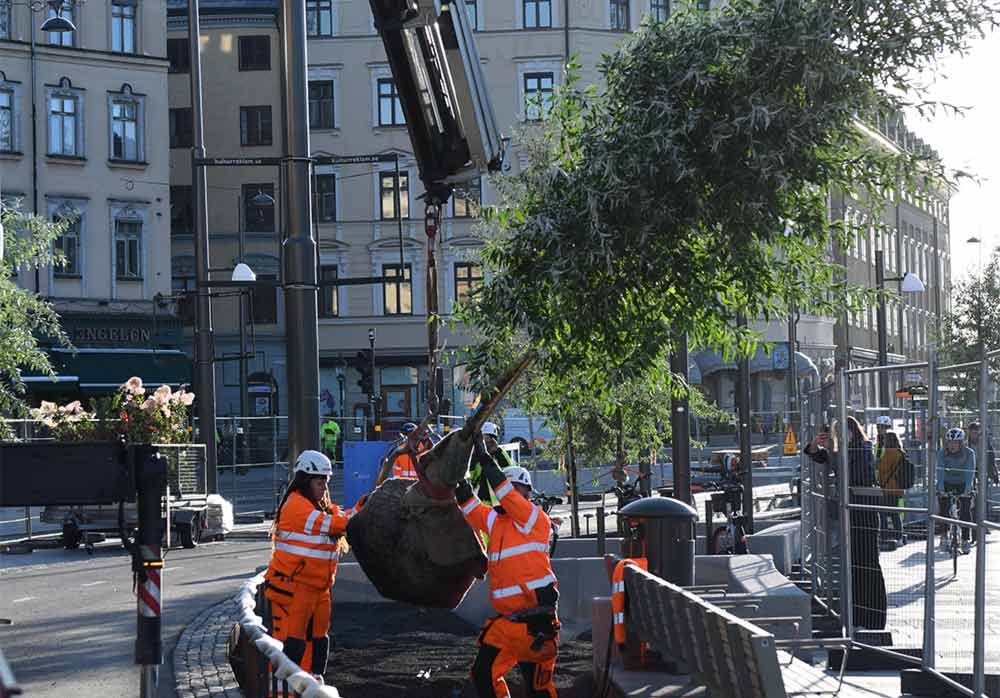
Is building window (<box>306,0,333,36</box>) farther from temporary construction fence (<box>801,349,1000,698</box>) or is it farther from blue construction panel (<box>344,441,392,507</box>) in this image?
temporary construction fence (<box>801,349,1000,698</box>)

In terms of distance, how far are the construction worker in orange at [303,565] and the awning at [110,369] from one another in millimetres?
35934

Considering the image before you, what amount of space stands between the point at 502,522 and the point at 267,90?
52.6 metres

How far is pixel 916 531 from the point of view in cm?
1132

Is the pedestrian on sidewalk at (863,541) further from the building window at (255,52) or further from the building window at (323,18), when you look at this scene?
the building window at (255,52)

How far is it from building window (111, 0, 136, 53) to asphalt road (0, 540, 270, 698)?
1058 inches

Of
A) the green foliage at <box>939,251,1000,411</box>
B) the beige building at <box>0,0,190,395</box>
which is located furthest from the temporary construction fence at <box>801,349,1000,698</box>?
the green foliage at <box>939,251,1000,411</box>

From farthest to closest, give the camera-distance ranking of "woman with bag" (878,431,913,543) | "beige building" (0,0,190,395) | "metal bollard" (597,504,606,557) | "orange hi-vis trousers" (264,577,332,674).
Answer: "beige building" (0,0,190,395)
"metal bollard" (597,504,606,557)
"woman with bag" (878,431,913,543)
"orange hi-vis trousers" (264,577,332,674)

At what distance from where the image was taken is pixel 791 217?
11.1 metres

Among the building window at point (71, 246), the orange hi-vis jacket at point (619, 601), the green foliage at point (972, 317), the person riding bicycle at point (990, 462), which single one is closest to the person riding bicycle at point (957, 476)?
the person riding bicycle at point (990, 462)

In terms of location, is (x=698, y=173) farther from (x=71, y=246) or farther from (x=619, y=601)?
(x=71, y=246)

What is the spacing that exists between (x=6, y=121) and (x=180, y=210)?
11727mm

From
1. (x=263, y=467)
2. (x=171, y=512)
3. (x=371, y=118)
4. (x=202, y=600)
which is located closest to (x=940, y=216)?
(x=371, y=118)

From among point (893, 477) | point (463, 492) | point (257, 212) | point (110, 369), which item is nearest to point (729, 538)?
point (893, 477)

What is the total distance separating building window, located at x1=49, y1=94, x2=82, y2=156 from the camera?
49438 mm
